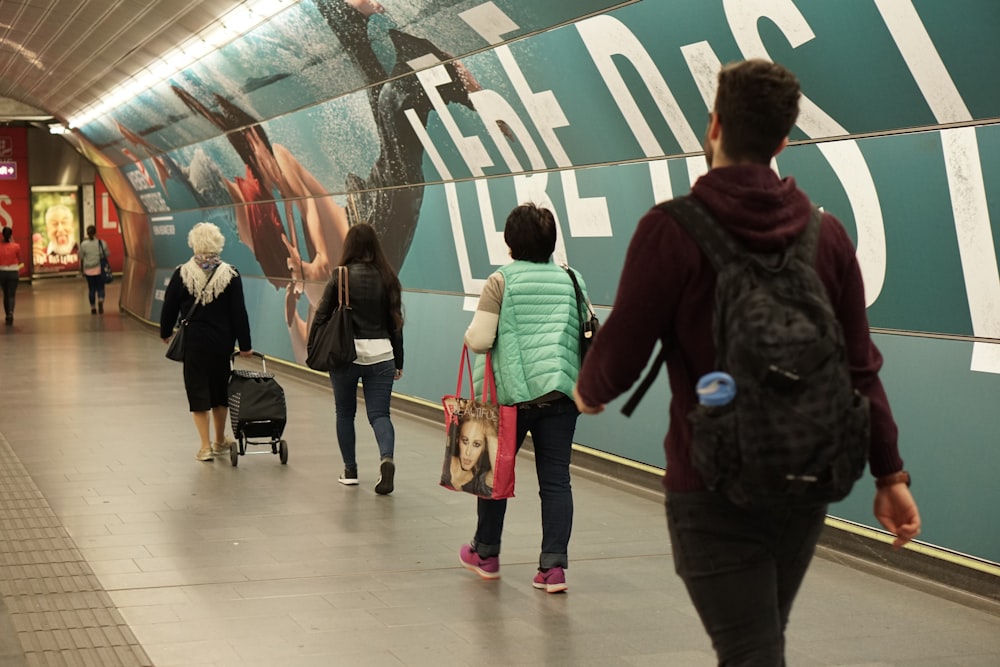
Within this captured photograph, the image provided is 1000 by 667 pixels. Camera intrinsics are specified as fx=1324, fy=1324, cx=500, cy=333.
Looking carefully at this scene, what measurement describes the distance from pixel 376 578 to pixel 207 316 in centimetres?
366

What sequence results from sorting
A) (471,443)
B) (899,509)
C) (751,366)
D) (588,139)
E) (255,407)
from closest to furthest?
(751,366) < (899,509) < (471,443) < (588,139) < (255,407)

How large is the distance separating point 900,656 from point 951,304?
5.78 ft

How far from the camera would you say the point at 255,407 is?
9016 mm

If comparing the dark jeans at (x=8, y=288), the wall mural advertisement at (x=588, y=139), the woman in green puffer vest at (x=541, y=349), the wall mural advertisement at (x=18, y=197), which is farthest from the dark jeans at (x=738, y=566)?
the wall mural advertisement at (x=18, y=197)

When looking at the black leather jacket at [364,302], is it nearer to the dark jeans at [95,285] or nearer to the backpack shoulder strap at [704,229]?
the backpack shoulder strap at [704,229]

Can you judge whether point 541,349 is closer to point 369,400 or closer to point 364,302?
point 364,302

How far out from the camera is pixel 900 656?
190 inches

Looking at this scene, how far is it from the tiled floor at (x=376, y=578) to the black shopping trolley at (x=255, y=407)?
9.2 inches

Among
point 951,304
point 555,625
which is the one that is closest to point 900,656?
point 555,625

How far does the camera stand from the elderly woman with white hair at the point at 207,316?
9086 mm

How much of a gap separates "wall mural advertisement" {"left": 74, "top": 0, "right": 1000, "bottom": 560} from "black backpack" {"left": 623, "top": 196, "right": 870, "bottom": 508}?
10.9 ft

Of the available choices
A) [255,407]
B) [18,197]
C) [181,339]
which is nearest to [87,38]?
[181,339]

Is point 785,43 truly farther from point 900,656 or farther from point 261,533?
point 261,533

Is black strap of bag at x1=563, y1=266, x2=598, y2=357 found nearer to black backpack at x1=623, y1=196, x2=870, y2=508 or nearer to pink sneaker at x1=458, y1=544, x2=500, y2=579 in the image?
pink sneaker at x1=458, y1=544, x2=500, y2=579
